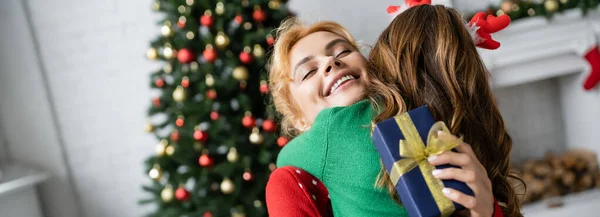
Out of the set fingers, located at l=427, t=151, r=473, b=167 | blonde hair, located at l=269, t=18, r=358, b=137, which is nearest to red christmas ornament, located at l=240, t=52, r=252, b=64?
blonde hair, located at l=269, t=18, r=358, b=137

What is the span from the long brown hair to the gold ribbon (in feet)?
0.32

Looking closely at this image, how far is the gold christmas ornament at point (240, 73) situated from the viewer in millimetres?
2301

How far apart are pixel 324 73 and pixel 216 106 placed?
3.78 ft

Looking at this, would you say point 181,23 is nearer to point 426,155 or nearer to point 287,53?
point 287,53

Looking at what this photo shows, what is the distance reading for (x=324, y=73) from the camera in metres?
1.30

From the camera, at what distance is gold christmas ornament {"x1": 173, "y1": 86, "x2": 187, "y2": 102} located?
2.33 metres

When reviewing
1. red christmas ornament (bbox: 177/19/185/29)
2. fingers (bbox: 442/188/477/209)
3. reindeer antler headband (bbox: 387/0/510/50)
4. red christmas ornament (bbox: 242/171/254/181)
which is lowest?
red christmas ornament (bbox: 242/171/254/181)

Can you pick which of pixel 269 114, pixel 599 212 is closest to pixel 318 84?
pixel 269 114

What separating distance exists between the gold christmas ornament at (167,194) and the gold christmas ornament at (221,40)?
694mm

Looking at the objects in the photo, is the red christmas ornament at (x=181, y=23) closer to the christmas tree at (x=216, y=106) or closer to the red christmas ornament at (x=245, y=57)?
the christmas tree at (x=216, y=106)

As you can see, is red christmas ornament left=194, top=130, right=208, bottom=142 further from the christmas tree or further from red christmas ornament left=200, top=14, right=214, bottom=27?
red christmas ornament left=200, top=14, right=214, bottom=27

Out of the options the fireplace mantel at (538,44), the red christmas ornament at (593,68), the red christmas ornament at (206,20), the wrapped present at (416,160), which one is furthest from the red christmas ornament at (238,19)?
the red christmas ornament at (593,68)

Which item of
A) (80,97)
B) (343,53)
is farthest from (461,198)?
(80,97)

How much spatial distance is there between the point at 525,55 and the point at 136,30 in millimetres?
2242
